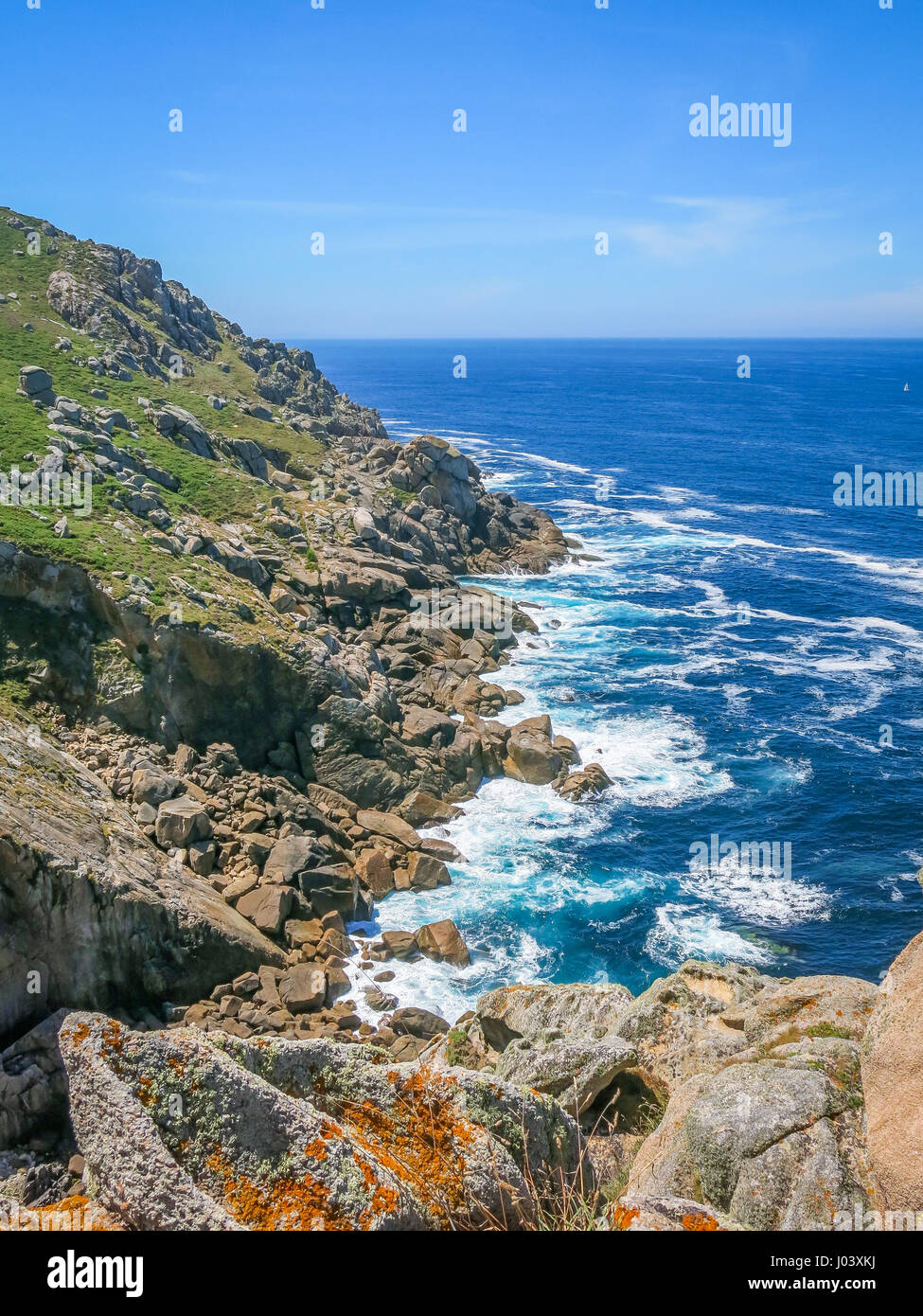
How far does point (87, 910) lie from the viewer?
21.9 metres

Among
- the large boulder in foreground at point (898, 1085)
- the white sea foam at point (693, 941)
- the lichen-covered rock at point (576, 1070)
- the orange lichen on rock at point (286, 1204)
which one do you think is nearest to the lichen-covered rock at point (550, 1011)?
the lichen-covered rock at point (576, 1070)

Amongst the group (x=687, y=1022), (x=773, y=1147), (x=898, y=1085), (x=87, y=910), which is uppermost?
(x=898, y=1085)

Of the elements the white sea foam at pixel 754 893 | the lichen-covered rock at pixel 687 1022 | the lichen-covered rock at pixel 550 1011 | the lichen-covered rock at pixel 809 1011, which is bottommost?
the white sea foam at pixel 754 893

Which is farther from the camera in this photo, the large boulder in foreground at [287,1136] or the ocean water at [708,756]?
the ocean water at [708,756]

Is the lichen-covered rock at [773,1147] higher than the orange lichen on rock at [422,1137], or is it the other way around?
the orange lichen on rock at [422,1137]

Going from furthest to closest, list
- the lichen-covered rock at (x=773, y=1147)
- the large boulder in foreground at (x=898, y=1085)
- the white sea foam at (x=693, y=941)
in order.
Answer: the white sea foam at (x=693, y=941) < the lichen-covered rock at (x=773, y=1147) < the large boulder in foreground at (x=898, y=1085)

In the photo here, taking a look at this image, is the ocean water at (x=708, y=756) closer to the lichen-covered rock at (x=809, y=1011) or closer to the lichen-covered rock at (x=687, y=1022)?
the lichen-covered rock at (x=687, y=1022)

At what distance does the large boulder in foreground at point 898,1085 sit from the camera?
8.92 m

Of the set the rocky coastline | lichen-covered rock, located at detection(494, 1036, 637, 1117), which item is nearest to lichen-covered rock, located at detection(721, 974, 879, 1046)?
the rocky coastline

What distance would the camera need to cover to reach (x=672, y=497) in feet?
357

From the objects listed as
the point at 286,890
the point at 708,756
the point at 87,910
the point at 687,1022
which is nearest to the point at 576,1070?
the point at 687,1022

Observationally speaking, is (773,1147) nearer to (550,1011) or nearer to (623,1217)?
(623,1217)

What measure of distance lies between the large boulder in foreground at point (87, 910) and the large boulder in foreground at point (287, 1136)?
11065mm

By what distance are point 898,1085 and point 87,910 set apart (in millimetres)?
19406
